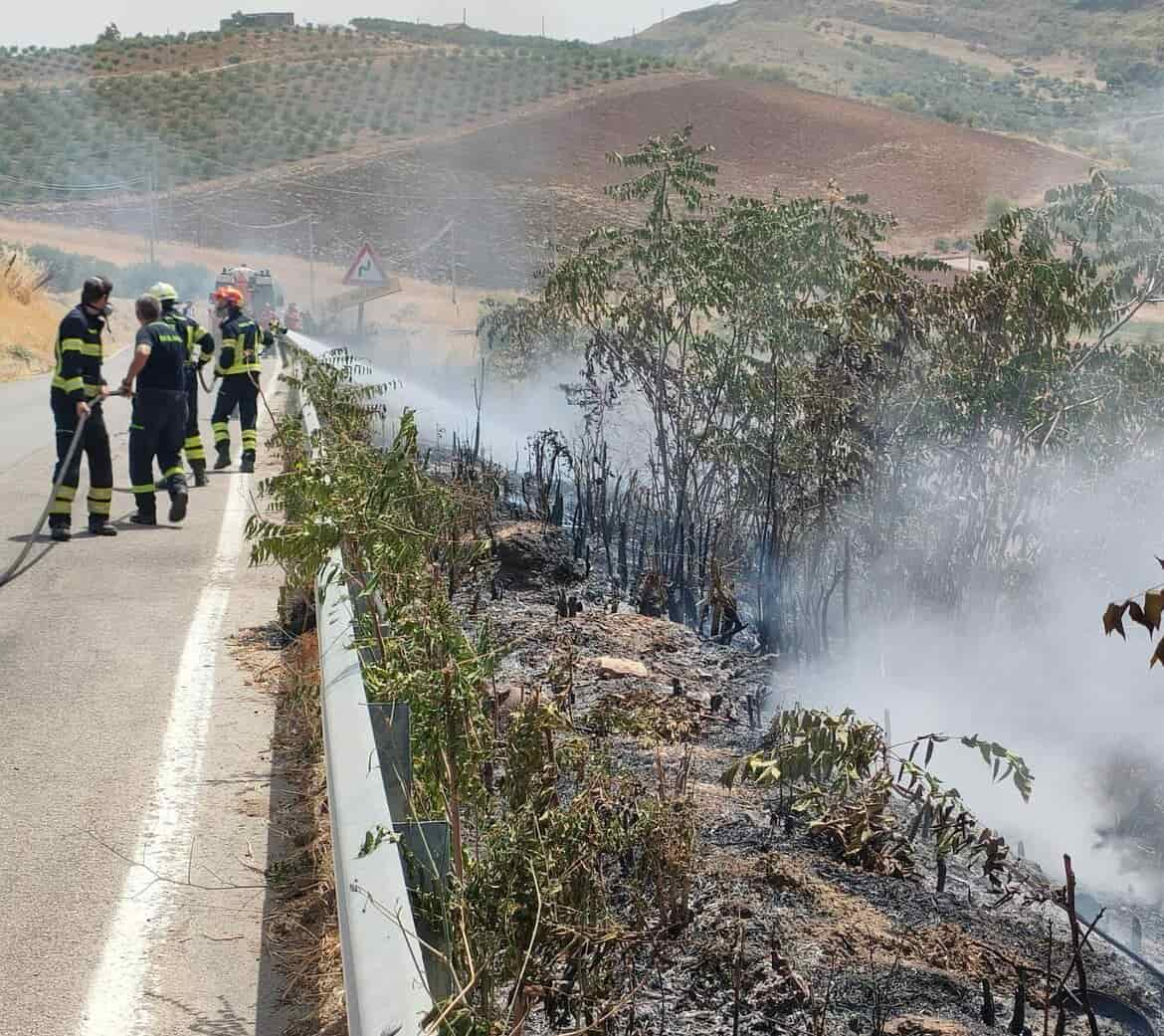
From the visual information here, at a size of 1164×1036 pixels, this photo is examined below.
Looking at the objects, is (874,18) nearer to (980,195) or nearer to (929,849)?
(980,195)

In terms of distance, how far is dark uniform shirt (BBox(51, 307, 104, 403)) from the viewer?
36.8 ft

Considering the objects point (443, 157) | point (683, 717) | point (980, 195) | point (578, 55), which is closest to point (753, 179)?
point (980, 195)

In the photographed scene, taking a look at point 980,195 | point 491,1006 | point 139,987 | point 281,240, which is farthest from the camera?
point 980,195

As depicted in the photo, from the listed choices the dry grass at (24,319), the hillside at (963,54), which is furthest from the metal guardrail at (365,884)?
the hillside at (963,54)

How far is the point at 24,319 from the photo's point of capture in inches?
1409

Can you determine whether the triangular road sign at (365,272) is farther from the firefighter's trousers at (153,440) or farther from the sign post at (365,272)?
the firefighter's trousers at (153,440)

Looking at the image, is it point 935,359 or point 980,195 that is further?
point 980,195

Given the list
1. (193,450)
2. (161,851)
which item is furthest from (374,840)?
(193,450)

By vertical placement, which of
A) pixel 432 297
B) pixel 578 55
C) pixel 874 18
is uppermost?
pixel 874 18

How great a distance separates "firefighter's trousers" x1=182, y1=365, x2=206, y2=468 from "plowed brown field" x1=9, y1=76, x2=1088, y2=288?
4718 cm

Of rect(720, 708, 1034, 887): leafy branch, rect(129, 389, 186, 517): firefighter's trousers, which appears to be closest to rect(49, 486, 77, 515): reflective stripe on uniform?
rect(129, 389, 186, 517): firefighter's trousers

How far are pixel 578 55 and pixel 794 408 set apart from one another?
354 ft

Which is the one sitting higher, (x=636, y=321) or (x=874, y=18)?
(x=874, y=18)

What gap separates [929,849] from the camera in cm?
629
